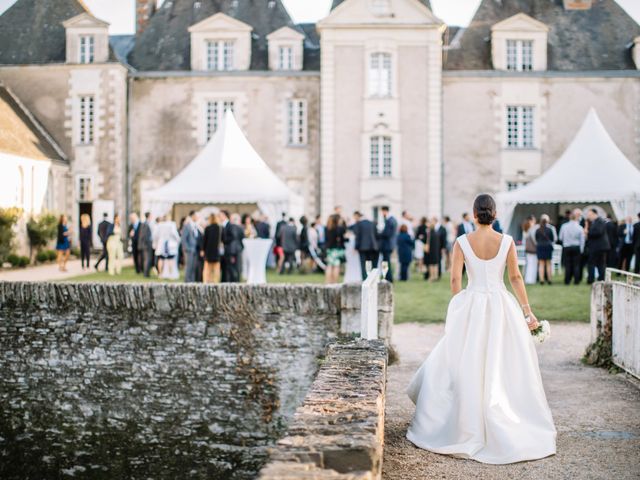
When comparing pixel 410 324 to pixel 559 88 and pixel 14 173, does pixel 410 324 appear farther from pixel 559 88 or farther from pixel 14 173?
pixel 559 88

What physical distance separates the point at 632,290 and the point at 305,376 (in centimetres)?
409

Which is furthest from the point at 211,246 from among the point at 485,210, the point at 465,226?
the point at 485,210

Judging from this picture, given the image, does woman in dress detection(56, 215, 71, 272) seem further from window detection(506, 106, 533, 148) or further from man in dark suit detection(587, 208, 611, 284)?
window detection(506, 106, 533, 148)

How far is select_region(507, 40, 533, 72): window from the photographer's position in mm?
28625

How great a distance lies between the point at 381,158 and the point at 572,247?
10926 millimetres

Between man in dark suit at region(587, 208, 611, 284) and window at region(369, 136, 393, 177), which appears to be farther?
window at region(369, 136, 393, 177)

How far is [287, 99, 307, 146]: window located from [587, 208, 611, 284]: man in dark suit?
44.0ft

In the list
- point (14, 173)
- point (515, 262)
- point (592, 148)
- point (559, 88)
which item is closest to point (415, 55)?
point (559, 88)

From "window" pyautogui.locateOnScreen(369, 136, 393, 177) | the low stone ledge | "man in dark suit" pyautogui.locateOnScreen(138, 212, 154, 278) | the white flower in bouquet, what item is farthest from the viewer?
"window" pyautogui.locateOnScreen(369, 136, 393, 177)

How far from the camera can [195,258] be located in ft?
57.4

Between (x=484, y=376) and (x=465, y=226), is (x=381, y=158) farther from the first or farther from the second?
(x=484, y=376)

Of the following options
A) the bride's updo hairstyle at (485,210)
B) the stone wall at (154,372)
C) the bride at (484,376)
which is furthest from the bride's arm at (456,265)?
the stone wall at (154,372)

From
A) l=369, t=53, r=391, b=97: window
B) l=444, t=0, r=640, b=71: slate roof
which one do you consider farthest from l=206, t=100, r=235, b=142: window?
l=444, t=0, r=640, b=71: slate roof

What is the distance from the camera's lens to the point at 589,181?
70.4 feet
